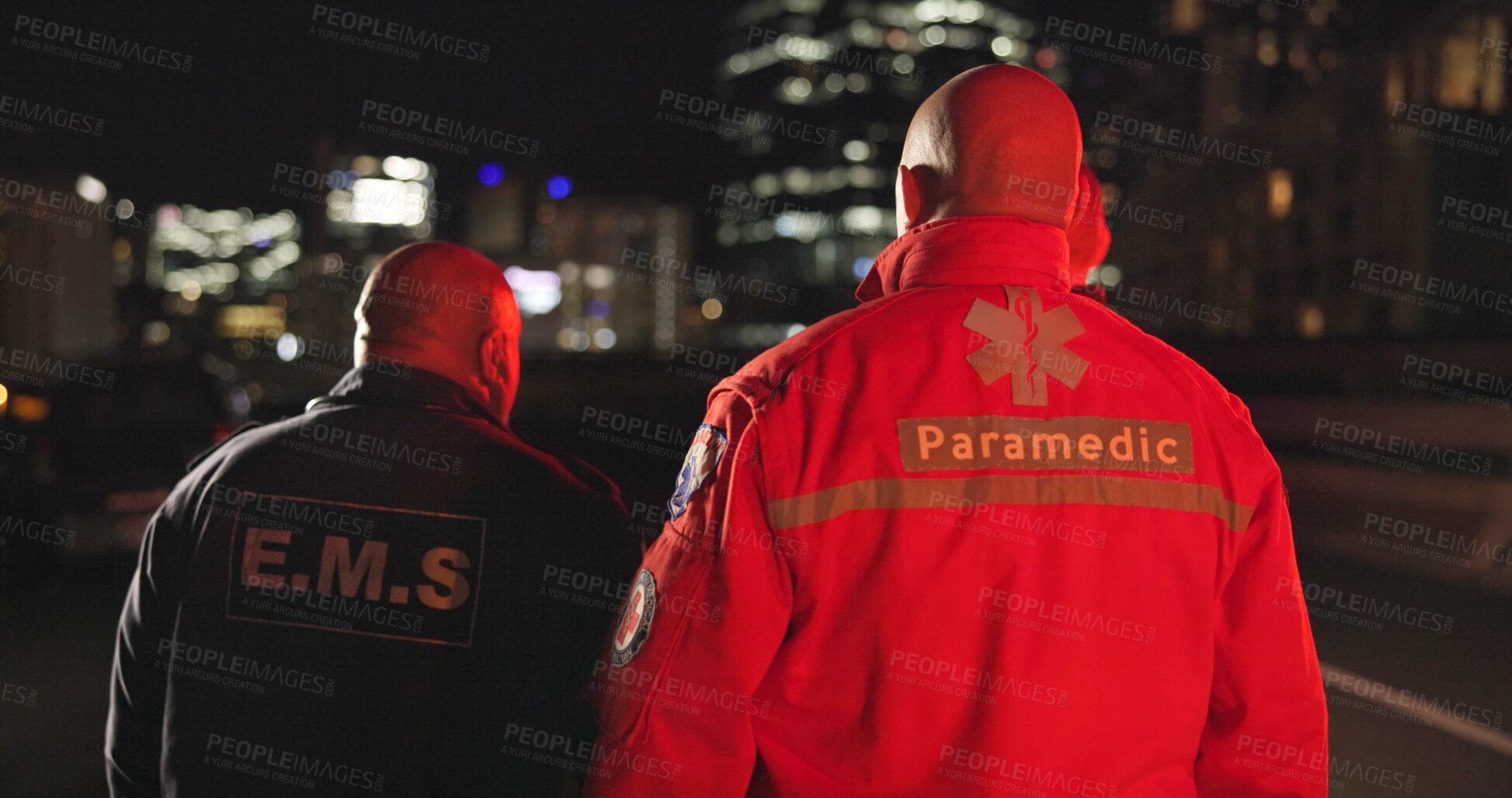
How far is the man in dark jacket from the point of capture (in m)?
2.49

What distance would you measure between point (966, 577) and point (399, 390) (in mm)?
1486

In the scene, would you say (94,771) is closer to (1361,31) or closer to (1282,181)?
(1282,181)

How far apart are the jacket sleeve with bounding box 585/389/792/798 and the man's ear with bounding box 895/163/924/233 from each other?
0.50m

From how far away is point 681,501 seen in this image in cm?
186

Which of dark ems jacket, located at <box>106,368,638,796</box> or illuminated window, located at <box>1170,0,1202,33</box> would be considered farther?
illuminated window, located at <box>1170,0,1202,33</box>

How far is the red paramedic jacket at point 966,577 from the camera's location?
1741mm

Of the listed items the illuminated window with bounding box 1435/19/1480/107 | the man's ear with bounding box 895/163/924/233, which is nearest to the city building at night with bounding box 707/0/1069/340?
the illuminated window with bounding box 1435/19/1480/107

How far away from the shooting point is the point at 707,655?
1.72 m

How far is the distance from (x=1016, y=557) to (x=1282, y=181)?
6009 centimetres

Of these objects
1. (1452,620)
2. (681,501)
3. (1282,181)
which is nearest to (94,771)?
(681,501)

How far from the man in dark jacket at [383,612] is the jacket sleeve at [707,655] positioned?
77 cm

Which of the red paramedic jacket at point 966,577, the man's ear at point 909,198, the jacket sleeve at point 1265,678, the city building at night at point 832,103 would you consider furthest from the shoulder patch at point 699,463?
the city building at night at point 832,103

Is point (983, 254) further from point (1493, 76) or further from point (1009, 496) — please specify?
point (1493, 76)

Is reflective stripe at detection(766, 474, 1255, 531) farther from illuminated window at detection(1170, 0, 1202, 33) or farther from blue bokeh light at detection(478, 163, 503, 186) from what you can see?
illuminated window at detection(1170, 0, 1202, 33)
